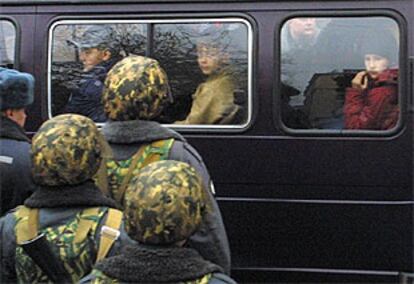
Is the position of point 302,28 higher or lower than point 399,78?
higher

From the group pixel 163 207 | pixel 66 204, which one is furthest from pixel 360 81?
pixel 163 207

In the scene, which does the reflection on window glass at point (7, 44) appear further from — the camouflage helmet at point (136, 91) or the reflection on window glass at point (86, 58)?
the camouflage helmet at point (136, 91)

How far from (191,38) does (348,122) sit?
3.82 ft

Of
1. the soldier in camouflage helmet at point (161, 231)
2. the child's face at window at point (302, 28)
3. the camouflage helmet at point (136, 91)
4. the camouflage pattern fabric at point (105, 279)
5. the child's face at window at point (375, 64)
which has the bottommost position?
the camouflage pattern fabric at point (105, 279)

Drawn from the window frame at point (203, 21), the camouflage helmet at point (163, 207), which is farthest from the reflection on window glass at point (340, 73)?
the camouflage helmet at point (163, 207)

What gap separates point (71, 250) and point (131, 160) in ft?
2.53

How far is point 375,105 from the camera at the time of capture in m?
4.79

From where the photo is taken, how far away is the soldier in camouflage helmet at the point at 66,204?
242 centimetres

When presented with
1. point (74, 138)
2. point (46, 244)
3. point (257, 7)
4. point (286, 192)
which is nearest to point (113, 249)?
point (46, 244)

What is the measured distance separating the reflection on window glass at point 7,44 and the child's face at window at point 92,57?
490 mm

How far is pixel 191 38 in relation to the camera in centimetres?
499

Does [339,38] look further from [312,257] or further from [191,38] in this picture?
Answer: [312,257]

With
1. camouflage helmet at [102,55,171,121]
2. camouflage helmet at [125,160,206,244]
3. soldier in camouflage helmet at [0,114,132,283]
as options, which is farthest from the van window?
camouflage helmet at [125,160,206,244]

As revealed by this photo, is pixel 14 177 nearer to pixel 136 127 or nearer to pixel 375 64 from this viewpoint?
pixel 136 127
